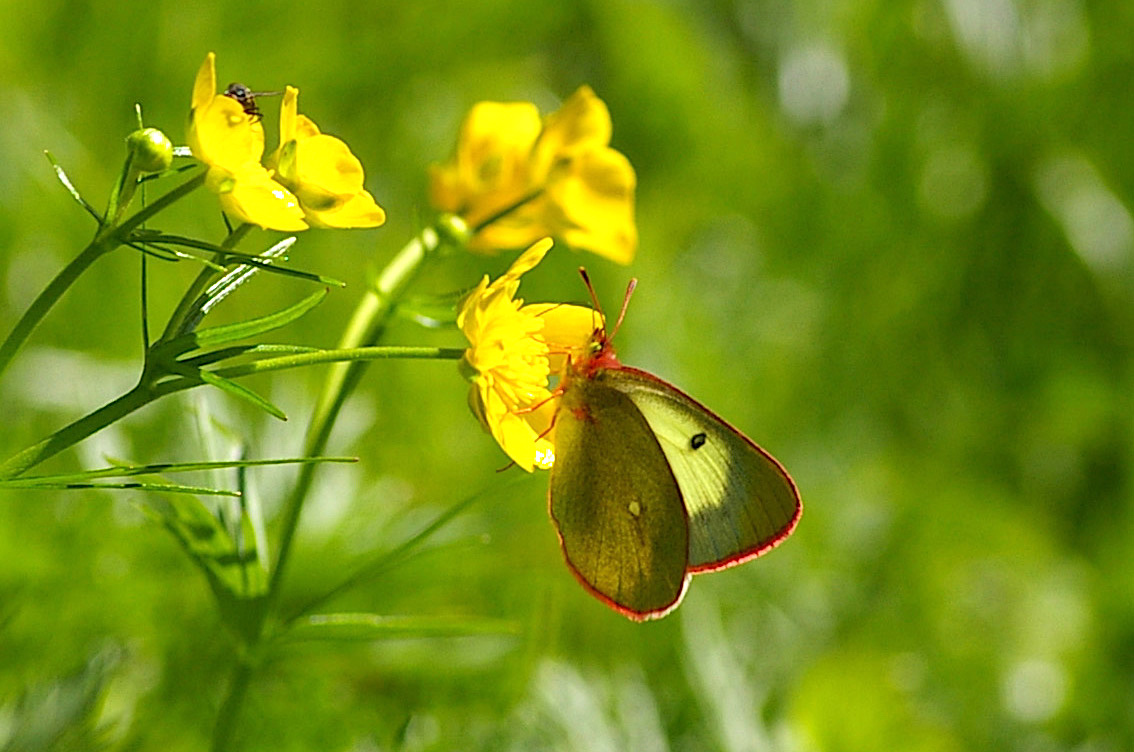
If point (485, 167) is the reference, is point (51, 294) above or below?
above

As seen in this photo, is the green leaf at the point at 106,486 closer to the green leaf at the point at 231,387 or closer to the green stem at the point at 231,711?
the green leaf at the point at 231,387

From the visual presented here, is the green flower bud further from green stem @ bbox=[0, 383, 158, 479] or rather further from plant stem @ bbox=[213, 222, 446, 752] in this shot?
plant stem @ bbox=[213, 222, 446, 752]

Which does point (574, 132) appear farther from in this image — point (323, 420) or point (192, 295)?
point (192, 295)

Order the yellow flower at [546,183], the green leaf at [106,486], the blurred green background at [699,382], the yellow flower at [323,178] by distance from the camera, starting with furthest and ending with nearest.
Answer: the blurred green background at [699,382]
the yellow flower at [546,183]
the yellow flower at [323,178]
the green leaf at [106,486]

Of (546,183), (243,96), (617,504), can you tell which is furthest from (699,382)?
(243,96)

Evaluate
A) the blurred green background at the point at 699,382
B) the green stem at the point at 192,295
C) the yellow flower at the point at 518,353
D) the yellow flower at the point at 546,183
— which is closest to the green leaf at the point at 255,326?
the green stem at the point at 192,295

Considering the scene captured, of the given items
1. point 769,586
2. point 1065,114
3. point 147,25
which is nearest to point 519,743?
point 769,586
